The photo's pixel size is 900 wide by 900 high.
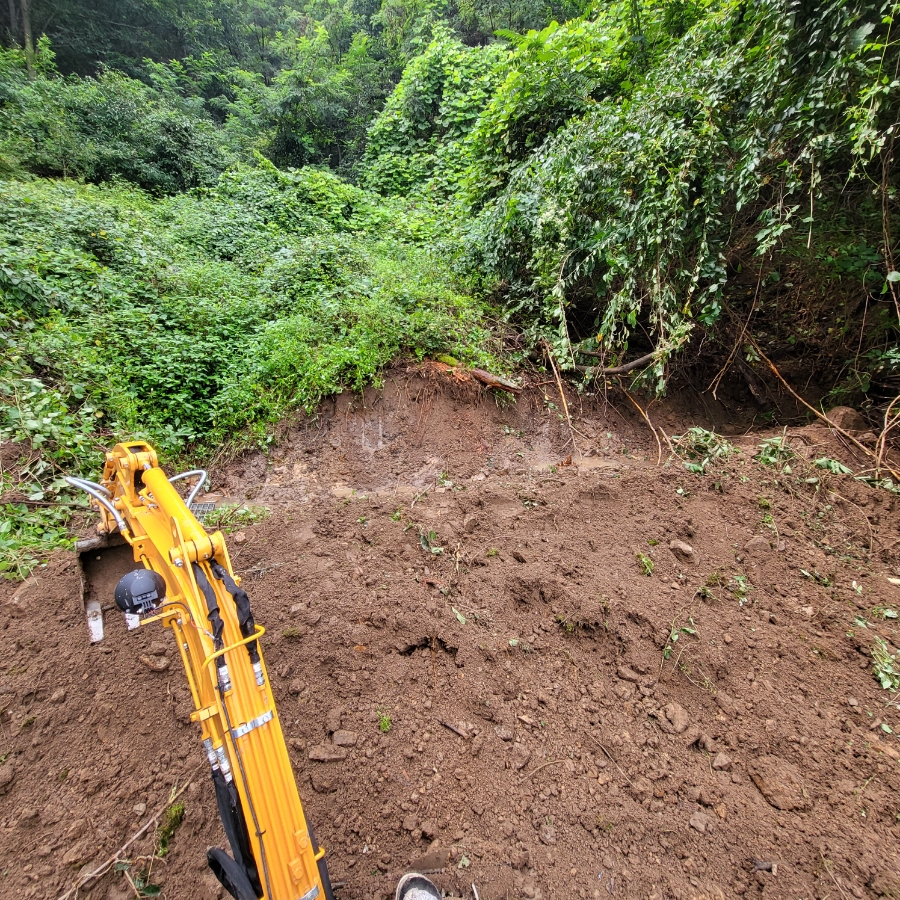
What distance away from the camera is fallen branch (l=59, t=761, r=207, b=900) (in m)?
1.64

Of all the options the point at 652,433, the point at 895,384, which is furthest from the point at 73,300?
the point at 895,384

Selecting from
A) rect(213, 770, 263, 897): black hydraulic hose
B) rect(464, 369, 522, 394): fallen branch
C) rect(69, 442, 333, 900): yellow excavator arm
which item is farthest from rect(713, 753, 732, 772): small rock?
rect(464, 369, 522, 394): fallen branch

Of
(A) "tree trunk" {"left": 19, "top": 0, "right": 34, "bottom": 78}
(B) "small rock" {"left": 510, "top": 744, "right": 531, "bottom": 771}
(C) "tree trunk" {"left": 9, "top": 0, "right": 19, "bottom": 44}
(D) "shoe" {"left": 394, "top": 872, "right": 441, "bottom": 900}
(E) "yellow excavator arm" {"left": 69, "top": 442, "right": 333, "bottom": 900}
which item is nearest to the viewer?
(E) "yellow excavator arm" {"left": 69, "top": 442, "right": 333, "bottom": 900}

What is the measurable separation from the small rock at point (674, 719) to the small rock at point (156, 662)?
259 centimetres

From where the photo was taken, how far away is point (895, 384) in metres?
3.90

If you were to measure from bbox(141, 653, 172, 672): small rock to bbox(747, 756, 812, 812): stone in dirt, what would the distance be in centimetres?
292

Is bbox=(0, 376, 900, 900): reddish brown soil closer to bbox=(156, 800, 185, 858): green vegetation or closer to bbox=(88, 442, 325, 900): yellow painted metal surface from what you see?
bbox=(156, 800, 185, 858): green vegetation

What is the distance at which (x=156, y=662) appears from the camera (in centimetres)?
242

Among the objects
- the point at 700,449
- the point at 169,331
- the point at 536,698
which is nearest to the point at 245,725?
the point at 536,698

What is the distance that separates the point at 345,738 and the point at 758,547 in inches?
112

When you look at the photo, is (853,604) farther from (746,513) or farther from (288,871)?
(288,871)

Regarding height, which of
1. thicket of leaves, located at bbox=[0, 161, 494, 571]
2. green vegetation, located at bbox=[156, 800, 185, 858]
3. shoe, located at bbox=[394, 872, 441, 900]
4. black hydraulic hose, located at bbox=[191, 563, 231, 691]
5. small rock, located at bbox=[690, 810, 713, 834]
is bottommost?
small rock, located at bbox=[690, 810, 713, 834]

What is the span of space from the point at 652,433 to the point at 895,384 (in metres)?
1.97

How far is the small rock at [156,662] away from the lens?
2396mm
